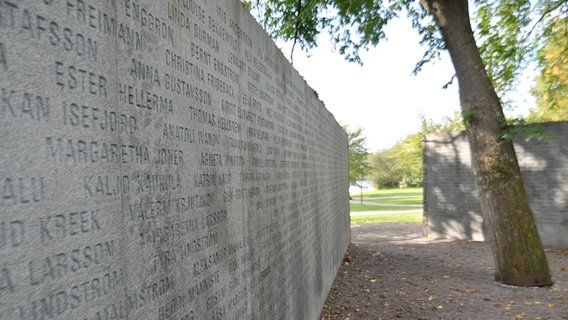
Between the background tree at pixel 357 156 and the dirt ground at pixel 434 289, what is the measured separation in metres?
29.5

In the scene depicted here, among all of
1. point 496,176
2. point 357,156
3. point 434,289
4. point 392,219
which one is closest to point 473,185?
point 496,176

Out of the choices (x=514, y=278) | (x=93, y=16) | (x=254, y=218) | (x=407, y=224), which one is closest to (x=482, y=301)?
(x=514, y=278)

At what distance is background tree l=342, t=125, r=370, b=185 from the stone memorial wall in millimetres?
38982

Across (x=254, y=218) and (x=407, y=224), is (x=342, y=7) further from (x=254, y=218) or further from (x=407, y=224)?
(x=407, y=224)

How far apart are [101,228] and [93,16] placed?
27.7 inches

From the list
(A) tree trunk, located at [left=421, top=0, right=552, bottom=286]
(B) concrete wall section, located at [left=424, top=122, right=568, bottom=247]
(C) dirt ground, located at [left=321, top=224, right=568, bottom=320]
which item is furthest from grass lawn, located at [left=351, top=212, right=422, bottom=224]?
(A) tree trunk, located at [left=421, top=0, right=552, bottom=286]

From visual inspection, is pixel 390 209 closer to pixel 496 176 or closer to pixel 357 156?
pixel 357 156

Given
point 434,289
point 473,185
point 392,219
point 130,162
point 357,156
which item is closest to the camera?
point 130,162

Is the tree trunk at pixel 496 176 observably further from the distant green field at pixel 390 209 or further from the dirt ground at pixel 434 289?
the distant green field at pixel 390 209

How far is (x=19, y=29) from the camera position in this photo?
1179 millimetres

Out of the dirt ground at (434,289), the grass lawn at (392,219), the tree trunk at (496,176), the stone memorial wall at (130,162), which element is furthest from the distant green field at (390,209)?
the stone memorial wall at (130,162)

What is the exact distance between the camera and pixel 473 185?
14141 mm

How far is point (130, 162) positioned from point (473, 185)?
1417 cm

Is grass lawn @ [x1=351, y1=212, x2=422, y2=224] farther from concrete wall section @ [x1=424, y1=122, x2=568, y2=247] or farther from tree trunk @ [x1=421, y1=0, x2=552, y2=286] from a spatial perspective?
tree trunk @ [x1=421, y1=0, x2=552, y2=286]
